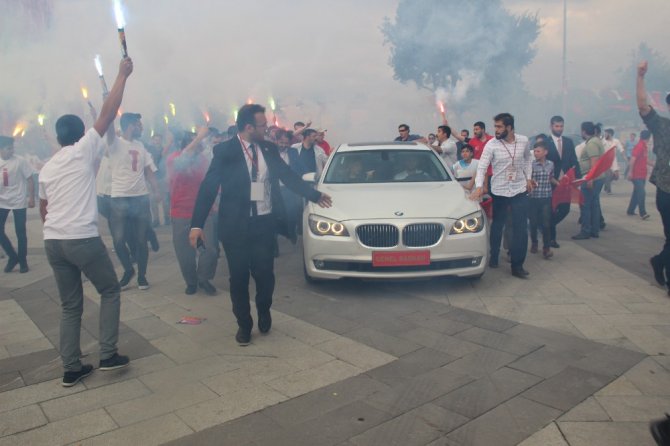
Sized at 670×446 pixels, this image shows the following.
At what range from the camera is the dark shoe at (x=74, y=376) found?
395 centimetres

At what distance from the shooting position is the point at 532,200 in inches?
319

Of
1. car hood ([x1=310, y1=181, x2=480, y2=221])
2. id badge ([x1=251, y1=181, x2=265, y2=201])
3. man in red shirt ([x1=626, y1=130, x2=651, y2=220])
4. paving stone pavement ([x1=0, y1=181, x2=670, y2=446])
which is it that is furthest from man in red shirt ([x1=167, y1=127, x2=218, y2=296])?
man in red shirt ([x1=626, y1=130, x2=651, y2=220])

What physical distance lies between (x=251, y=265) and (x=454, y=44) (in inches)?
1360

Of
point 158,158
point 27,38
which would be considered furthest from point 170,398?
point 158,158

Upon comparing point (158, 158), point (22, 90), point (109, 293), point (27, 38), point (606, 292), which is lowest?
point (606, 292)

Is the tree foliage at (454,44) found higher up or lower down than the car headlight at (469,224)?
higher up

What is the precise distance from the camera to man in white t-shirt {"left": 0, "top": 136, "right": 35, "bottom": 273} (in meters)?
8.01

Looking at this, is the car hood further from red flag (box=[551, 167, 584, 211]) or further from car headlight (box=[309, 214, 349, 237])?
red flag (box=[551, 167, 584, 211])

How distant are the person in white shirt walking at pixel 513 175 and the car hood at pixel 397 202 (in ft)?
1.72

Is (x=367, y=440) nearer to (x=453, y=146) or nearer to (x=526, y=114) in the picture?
(x=453, y=146)

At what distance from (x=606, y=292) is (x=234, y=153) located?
4118 mm

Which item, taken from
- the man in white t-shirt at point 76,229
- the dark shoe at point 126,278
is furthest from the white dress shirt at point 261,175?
the dark shoe at point 126,278

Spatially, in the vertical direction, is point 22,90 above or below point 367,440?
above

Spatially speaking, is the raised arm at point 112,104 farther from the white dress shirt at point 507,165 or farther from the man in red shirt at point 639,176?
the man in red shirt at point 639,176
